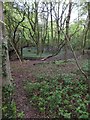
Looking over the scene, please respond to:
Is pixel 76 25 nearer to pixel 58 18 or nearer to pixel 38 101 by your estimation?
pixel 58 18

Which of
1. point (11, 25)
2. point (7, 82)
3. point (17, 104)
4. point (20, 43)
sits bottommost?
point (17, 104)

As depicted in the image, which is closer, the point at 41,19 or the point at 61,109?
the point at 61,109

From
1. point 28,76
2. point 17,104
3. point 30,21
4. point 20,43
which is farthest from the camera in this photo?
point 20,43

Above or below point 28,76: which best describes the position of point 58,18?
above

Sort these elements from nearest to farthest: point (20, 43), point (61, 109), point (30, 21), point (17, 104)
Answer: point (61, 109)
point (17, 104)
point (30, 21)
point (20, 43)

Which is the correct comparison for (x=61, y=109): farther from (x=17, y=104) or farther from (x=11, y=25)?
(x=11, y=25)

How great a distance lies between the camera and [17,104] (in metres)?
2.91

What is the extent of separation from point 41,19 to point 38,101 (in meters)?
6.59

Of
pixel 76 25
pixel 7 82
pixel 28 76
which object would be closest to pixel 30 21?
pixel 76 25

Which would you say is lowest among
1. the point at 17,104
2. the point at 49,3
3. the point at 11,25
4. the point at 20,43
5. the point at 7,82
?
the point at 17,104

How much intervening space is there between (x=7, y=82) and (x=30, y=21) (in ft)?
17.6

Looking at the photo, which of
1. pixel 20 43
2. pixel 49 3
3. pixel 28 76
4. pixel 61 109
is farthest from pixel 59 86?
pixel 20 43

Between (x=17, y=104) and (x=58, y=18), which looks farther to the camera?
(x=58, y=18)

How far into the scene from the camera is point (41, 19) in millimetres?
8992
